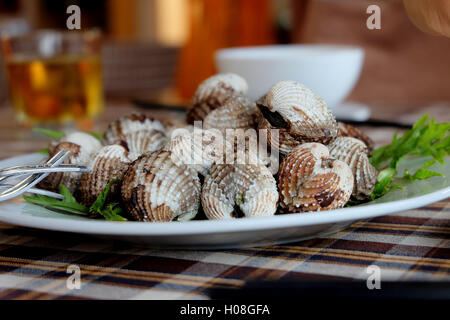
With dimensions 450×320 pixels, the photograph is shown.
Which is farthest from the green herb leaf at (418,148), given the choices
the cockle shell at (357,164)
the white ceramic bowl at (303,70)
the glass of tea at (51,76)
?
the glass of tea at (51,76)

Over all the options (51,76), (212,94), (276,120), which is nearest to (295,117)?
(276,120)

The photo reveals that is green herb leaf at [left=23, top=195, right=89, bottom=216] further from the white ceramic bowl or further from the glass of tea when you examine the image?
the glass of tea

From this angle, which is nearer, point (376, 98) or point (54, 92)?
point (54, 92)

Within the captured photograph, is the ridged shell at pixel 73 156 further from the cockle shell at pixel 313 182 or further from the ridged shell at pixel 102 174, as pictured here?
the cockle shell at pixel 313 182

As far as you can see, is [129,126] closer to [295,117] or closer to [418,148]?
[295,117]

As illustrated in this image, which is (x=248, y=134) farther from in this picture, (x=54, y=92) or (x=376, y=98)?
(x=376, y=98)

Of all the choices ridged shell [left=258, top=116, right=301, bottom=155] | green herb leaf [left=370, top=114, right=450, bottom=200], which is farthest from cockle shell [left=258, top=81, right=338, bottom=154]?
green herb leaf [left=370, top=114, right=450, bottom=200]
